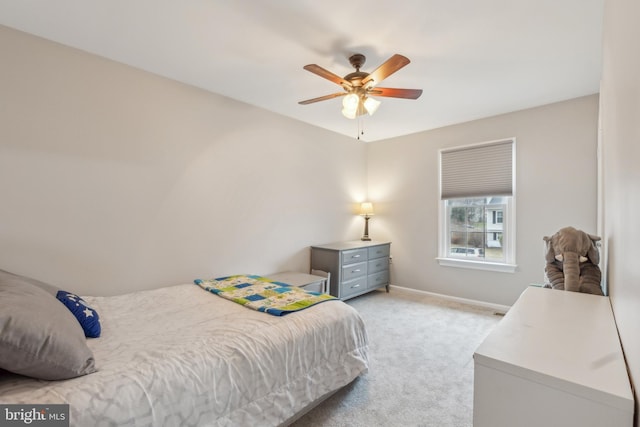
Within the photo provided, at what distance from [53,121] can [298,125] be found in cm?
252

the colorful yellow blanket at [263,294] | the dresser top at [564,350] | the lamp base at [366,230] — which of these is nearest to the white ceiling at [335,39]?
the dresser top at [564,350]

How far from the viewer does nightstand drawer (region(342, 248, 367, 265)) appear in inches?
148

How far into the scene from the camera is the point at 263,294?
233 cm

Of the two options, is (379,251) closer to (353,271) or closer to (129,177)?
(353,271)

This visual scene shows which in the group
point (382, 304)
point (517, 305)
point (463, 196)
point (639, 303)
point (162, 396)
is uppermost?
point (463, 196)

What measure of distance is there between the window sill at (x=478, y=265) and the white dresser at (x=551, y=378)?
2793mm

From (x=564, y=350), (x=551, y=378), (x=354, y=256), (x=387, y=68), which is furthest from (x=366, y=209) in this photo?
(x=551, y=378)

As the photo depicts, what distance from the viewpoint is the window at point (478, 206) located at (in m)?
3.62

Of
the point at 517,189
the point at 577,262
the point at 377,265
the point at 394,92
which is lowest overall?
the point at 377,265

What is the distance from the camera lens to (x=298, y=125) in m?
3.93

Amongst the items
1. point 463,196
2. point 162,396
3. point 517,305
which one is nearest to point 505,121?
point 463,196

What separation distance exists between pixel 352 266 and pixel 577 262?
2.48 meters

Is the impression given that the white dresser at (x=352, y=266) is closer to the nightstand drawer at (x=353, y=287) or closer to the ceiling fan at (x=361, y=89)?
the nightstand drawer at (x=353, y=287)

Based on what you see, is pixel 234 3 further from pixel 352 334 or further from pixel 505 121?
pixel 505 121
